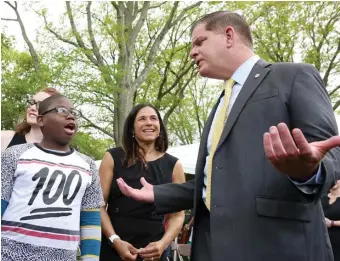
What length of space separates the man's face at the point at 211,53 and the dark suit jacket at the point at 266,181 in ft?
0.86

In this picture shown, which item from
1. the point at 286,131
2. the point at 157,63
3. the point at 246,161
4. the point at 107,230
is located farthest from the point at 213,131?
the point at 157,63

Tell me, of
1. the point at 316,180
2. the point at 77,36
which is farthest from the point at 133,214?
the point at 77,36

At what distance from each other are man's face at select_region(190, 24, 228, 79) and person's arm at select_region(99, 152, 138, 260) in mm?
1449

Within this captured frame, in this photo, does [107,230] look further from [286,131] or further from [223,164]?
[286,131]

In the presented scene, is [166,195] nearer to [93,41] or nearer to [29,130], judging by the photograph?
[29,130]

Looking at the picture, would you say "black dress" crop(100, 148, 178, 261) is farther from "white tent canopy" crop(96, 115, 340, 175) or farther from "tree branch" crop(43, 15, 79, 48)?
"tree branch" crop(43, 15, 79, 48)

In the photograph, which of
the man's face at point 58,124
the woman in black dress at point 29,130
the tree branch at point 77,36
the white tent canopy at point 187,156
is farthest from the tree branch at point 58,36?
the man's face at point 58,124

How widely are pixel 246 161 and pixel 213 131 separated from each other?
330 millimetres

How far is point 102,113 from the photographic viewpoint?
875 inches

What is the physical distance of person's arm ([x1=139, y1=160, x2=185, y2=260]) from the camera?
138 inches

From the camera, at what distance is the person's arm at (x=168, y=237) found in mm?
3500

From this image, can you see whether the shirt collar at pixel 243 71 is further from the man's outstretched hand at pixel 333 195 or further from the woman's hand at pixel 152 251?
the man's outstretched hand at pixel 333 195

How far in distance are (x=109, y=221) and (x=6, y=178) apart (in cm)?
117

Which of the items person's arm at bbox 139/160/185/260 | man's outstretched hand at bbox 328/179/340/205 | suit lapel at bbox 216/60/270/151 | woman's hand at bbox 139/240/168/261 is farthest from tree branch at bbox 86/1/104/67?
suit lapel at bbox 216/60/270/151
